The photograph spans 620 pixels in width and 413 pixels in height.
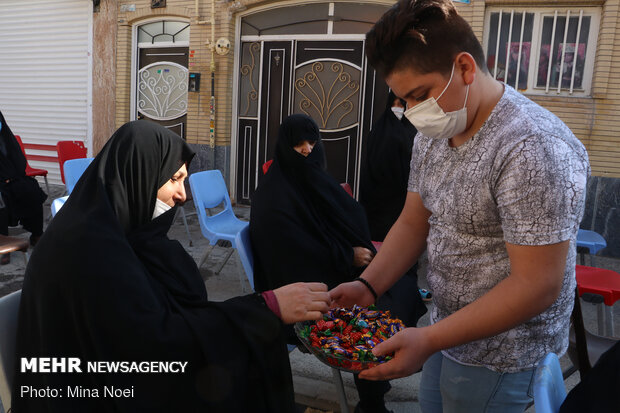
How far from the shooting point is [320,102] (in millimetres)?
6879

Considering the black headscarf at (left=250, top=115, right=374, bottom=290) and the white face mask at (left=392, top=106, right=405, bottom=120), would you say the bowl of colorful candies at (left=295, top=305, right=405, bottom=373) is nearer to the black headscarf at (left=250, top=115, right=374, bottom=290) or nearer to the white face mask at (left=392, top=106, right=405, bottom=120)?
the black headscarf at (left=250, top=115, right=374, bottom=290)

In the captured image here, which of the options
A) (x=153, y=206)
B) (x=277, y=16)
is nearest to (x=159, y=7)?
(x=277, y=16)

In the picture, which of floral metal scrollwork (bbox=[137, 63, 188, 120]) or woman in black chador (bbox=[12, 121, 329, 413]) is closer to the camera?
woman in black chador (bbox=[12, 121, 329, 413])

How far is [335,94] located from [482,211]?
580 centimetres

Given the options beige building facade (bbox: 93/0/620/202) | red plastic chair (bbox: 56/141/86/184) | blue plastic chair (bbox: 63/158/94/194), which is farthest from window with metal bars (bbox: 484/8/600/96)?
red plastic chair (bbox: 56/141/86/184)

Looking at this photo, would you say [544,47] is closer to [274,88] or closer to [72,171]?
[274,88]

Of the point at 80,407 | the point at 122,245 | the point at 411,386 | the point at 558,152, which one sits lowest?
the point at 411,386

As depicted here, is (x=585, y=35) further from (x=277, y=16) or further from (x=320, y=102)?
(x=277, y=16)

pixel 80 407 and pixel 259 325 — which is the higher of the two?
pixel 259 325

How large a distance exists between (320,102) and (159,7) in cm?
292

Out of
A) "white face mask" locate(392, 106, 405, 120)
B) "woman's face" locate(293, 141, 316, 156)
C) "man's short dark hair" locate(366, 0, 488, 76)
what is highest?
"man's short dark hair" locate(366, 0, 488, 76)

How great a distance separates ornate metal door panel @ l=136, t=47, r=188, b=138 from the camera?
7.60 meters

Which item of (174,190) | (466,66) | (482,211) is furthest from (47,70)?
(482,211)

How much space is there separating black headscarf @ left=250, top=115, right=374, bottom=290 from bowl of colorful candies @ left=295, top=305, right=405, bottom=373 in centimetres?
98
